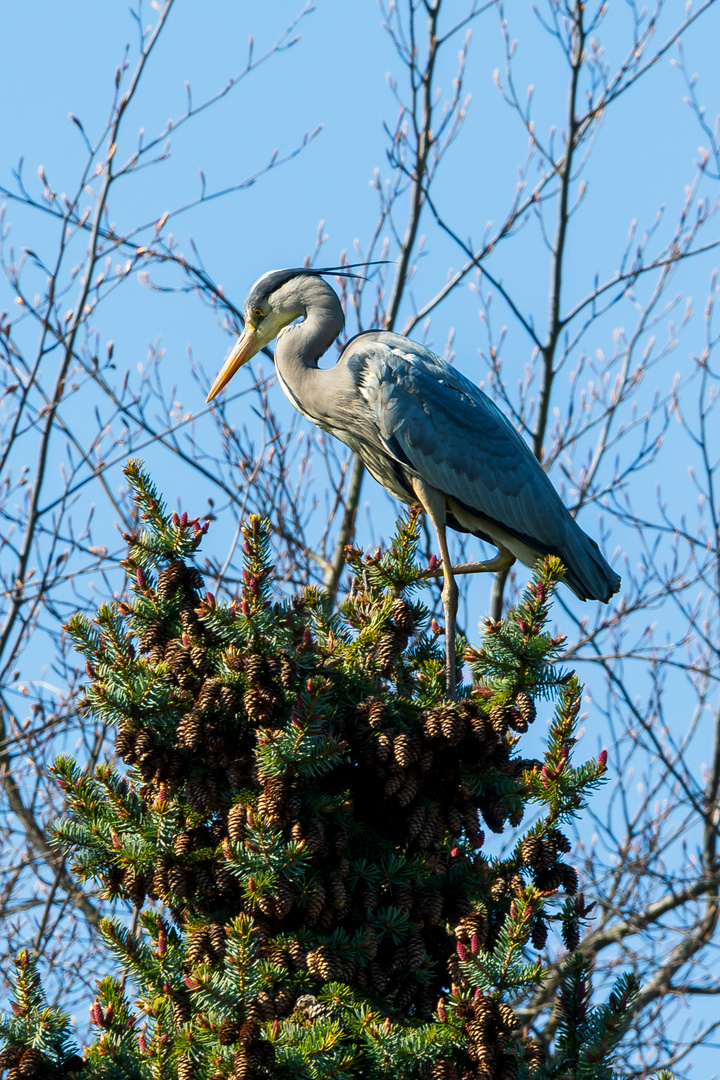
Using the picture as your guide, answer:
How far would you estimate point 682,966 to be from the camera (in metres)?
7.64

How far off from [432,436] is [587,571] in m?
0.89

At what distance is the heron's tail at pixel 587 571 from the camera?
520 centimetres

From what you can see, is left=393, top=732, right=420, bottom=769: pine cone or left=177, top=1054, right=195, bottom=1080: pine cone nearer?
left=177, top=1054, right=195, bottom=1080: pine cone

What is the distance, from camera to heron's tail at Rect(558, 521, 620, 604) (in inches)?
205

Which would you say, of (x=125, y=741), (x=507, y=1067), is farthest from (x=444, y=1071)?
(x=125, y=741)

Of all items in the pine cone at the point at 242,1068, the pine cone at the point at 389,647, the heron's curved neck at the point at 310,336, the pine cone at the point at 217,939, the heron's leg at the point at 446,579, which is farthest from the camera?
the heron's curved neck at the point at 310,336

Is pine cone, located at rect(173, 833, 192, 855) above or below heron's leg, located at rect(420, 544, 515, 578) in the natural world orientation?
below

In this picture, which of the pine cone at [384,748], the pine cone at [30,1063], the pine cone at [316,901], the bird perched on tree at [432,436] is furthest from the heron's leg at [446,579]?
the pine cone at [30,1063]

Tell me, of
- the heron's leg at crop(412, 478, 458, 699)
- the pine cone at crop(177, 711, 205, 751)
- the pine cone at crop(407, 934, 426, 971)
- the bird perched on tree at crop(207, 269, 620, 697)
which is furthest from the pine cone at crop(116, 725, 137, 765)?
the bird perched on tree at crop(207, 269, 620, 697)

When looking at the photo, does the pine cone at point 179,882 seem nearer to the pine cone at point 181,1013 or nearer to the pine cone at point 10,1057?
the pine cone at point 181,1013

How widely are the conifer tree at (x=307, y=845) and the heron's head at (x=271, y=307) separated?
2.36 meters

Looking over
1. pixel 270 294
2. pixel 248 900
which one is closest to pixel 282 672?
pixel 248 900

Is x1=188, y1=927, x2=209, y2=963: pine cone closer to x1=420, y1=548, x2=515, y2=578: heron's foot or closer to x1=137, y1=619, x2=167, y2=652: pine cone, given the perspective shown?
x1=137, y1=619, x2=167, y2=652: pine cone

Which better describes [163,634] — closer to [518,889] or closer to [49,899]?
[518,889]
